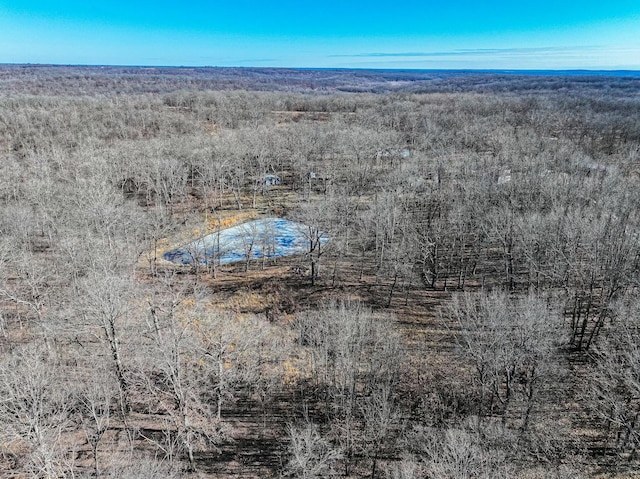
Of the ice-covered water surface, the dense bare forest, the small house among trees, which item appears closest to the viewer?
the dense bare forest

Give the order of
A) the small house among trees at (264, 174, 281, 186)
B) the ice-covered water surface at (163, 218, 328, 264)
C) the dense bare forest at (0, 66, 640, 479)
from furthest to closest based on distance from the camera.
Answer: the small house among trees at (264, 174, 281, 186)
the ice-covered water surface at (163, 218, 328, 264)
the dense bare forest at (0, 66, 640, 479)

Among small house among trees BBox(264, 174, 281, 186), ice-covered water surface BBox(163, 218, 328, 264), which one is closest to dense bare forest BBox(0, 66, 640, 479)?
ice-covered water surface BBox(163, 218, 328, 264)

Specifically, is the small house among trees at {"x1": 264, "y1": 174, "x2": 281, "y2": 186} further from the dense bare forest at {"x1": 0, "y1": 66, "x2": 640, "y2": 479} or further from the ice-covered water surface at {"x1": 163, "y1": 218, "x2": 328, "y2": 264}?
the ice-covered water surface at {"x1": 163, "y1": 218, "x2": 328, "y2": 264}

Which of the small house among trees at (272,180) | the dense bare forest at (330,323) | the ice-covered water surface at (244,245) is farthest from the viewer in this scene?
the small house among trees at (272,180)

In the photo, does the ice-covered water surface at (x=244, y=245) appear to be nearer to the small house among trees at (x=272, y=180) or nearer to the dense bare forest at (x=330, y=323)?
the dense bare forest at (x=330, y=323)

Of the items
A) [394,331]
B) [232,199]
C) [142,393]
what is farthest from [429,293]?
[232,199]

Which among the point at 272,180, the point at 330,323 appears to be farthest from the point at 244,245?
the point at 272,180

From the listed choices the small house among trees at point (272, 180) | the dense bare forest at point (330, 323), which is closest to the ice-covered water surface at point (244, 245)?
the dense bare forest at point (330, 323)
